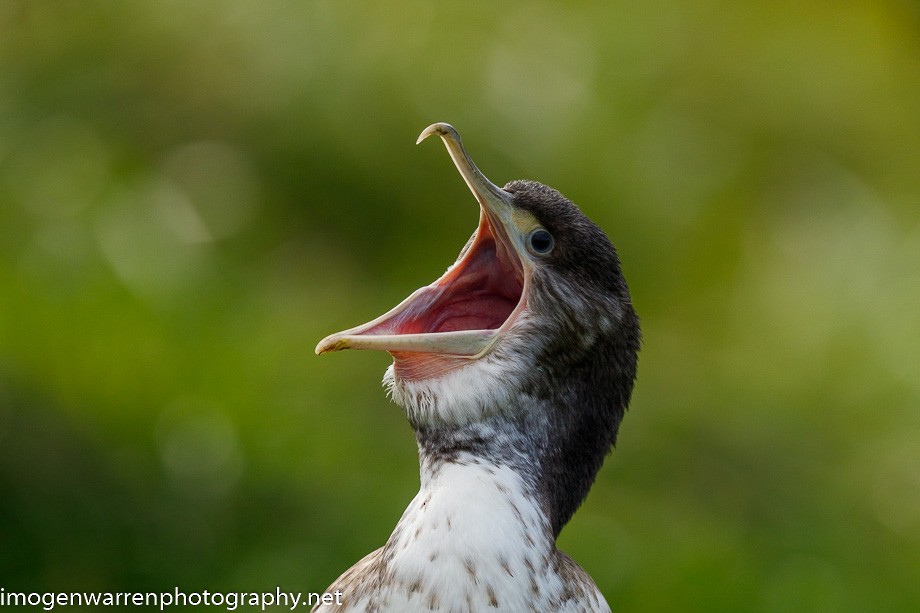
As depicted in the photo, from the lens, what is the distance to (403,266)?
10.2m

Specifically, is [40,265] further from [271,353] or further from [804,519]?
[804,519]

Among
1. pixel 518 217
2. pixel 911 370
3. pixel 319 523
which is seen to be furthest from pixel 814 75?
pixel 518 217

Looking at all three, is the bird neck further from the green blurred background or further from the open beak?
the green blurred background

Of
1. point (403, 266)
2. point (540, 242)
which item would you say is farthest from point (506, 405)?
point (403, 266)

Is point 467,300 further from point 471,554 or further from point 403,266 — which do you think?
point 403,266

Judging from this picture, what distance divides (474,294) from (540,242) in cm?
31

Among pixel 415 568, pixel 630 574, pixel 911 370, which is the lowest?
pixel 630 574

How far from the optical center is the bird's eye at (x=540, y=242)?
338 cm

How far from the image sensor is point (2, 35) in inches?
441

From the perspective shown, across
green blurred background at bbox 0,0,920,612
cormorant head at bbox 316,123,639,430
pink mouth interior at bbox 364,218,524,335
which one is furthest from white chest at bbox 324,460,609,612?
green blurred background at bbox 0,0,920,612

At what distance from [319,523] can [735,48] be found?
22.2ft

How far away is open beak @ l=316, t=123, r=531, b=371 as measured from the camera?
3.17 metres

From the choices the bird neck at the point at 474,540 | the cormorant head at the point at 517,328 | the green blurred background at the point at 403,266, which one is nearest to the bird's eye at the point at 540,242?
the cormorant head at the point at 517,328

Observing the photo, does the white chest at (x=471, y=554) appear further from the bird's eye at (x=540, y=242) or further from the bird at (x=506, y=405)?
the bird's eye at (x=540, y=242)
